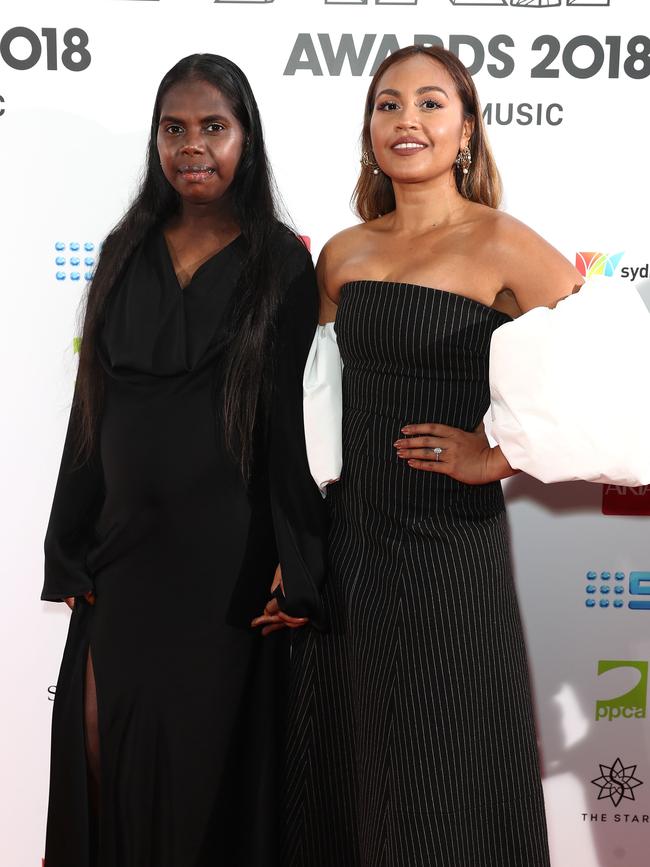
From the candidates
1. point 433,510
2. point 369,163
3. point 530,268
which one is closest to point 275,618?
point 433,510

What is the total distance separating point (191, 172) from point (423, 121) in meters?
0.43

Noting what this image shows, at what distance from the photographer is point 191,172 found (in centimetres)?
168

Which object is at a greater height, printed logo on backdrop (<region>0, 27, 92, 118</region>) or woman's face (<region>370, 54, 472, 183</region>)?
printed logo on backdrop (<region>0, 27, 92, 118</region>)

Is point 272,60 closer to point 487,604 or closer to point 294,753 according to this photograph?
point 487,604

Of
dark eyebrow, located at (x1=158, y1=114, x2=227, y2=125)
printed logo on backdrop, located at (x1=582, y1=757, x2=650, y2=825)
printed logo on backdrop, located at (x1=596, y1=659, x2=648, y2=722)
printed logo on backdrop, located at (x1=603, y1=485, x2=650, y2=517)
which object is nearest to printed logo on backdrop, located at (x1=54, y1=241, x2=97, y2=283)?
dark eyebrow, located at (x1=158, y1=114, x2=227, y2=125)

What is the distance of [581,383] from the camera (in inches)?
62.7

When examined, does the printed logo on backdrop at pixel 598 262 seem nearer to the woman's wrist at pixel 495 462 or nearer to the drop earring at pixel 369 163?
the drop earring at pixel 369 163

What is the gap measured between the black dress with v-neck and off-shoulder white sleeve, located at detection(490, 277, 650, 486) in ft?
1.33

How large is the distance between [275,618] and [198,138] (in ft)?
2.95

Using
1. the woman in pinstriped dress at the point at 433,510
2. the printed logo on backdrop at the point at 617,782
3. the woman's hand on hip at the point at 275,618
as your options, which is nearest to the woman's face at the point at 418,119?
the woman in pinstriped dress at the point at 433,510

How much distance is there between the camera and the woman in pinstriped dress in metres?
1.66

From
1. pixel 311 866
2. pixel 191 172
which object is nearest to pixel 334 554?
pixel 311 866

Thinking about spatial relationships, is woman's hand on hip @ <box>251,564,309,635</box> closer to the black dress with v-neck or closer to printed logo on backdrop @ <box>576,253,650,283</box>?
the black dress with v-neck

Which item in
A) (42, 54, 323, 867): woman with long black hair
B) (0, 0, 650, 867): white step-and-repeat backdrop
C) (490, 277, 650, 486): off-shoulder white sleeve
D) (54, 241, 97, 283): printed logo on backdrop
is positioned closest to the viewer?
(490, 277, 650, 486): off-shoulder white sleeve
